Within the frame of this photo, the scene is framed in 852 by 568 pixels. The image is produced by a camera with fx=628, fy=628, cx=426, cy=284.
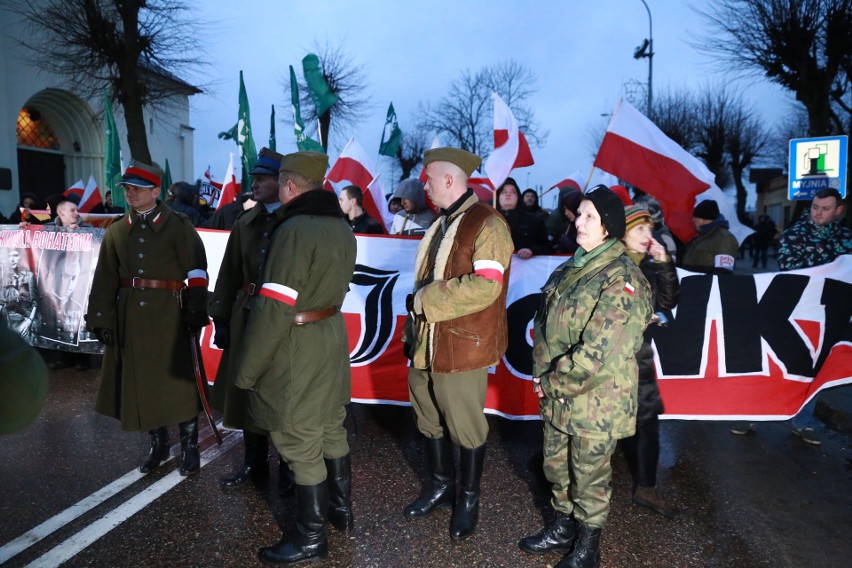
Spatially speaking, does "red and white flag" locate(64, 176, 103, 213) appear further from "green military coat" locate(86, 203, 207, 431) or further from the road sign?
the road sign

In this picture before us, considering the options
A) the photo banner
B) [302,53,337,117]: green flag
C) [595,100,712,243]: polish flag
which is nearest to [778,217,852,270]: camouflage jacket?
the photo banner

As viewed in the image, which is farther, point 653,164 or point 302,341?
point 653,164

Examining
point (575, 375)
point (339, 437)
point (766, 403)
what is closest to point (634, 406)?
point (575, 375)

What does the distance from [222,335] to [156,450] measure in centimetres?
107

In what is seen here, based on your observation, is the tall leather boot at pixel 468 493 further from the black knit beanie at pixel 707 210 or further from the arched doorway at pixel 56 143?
the arched doorway at pixel 56 143

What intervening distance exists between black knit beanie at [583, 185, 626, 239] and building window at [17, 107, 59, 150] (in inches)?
942

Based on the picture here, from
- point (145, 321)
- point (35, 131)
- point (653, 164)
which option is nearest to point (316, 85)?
point (653, 164)

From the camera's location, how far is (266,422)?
302 cm

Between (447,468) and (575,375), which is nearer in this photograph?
(575,375)

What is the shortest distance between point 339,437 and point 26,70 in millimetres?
21476

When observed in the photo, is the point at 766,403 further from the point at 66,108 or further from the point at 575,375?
the point at 66,108

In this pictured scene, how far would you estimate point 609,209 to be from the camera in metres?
2.91

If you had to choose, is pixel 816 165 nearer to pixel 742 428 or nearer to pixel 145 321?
pixel 742 428

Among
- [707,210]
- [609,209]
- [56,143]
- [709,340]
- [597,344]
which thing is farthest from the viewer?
[56,143]
